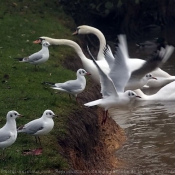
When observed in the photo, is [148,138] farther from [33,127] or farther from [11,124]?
[11,124]

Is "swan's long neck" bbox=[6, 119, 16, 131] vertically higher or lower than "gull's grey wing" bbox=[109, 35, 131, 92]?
lower

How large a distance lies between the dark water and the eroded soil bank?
218 mm

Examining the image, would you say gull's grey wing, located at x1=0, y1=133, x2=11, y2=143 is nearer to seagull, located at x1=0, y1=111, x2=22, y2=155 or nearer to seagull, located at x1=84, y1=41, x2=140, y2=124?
seagull, located at x1=0, y1=111, x2=22, y2=155

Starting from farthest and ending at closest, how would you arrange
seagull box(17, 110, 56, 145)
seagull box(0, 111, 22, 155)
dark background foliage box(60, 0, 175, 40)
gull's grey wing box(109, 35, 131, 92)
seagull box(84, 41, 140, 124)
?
dark background foliage box(60, 0, 175, 40) < gull's grey wing box(109, 35, 131, 92) < seagull box(84, 41, 140, 124) < seagull box(17, 110, 56, 145) < seagull box(0, 111, 22, 155)

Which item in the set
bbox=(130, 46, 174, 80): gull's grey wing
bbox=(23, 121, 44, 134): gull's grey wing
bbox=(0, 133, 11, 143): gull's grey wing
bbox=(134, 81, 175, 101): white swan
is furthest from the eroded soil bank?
bbox=(134, 81, 175, 101): white swan

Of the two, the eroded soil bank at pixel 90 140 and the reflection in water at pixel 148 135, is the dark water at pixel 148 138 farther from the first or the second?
the eroded soil bank at pixel 90 140

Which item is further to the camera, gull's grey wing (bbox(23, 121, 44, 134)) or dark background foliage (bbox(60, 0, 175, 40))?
dark background foliage (bbox(60, 0, 175, 40))

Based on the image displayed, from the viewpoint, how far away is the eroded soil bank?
856 centimetres

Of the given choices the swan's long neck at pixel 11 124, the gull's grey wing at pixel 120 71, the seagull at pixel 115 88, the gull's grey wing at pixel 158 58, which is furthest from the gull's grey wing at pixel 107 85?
the swan's long neck at pixel 11 124

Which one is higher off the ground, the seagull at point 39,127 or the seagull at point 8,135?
the seagull at point 39,127

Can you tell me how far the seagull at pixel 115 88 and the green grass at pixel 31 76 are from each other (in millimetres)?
565

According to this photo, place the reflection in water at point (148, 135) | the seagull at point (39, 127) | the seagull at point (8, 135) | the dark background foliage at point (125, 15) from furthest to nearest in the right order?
the dark background foliage at point (125, 15) < the reflection in water at point (148, 135) < the seagull at point (39, 127) < the seagull at point (8, 135)

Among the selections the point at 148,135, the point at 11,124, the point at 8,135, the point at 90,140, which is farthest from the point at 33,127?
the point at 148,135

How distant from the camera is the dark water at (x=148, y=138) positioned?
9.53 meters
